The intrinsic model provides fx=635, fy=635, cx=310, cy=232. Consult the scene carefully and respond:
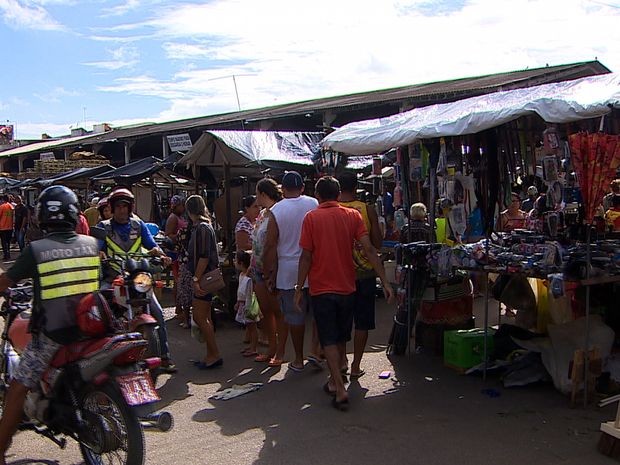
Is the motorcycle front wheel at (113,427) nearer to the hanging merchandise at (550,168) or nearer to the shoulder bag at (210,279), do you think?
the shoulder bag at (210,279)

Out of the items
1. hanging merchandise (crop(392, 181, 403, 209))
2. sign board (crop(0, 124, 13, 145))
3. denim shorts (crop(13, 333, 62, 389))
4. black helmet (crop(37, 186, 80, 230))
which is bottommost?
denim shorts (crop(13, 333, 62, 389))

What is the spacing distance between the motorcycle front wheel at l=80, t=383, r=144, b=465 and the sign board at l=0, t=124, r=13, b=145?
54.3 meters

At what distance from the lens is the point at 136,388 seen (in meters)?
3.63

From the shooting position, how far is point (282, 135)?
11.5 meters

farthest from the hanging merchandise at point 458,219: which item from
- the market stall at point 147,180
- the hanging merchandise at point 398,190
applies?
the market stall at point 147,180

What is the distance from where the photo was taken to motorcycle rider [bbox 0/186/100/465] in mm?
3734

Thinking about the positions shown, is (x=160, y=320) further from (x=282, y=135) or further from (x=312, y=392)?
(x=282, y=135)

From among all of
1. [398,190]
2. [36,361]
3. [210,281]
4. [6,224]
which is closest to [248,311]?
[210,281]

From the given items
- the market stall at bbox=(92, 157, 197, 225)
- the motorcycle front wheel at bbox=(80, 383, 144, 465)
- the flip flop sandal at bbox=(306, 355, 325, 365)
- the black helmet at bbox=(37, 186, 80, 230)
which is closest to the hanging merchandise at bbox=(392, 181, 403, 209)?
the flip flop sandal at bbox=(306, 355, 325, 365)

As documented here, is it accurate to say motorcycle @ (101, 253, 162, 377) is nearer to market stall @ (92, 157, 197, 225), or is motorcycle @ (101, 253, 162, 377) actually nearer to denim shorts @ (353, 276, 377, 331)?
denim shorts @ (353, 276, 377, 331)

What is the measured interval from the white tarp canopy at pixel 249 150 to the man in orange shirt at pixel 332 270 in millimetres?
4950

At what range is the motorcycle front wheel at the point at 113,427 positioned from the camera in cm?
356

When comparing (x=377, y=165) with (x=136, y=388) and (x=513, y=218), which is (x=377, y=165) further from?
(x=136, y=388)

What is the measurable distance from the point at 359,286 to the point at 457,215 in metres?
1.44
